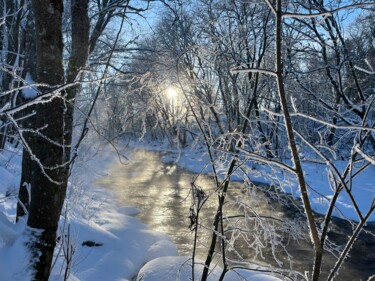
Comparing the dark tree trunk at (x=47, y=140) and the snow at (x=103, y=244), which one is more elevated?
the dark tree trunk at (x=47, y=140)

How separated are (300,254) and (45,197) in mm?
6432

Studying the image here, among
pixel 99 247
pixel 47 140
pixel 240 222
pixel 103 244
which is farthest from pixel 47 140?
pixel 103 244

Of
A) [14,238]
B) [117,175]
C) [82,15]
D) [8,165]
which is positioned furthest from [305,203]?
[117,175]

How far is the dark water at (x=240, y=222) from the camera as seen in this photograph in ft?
9.27

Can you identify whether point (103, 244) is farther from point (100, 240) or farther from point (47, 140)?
point (47, 140)

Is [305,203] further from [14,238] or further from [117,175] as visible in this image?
[117,175]

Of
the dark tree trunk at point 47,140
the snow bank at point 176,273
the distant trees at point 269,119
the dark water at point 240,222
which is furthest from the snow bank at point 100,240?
the distant trees at point 269,119

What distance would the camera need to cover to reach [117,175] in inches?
683

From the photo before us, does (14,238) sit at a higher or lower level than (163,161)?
higher

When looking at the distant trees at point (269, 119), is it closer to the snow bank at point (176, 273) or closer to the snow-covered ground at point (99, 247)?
the snow bank at point (176, 273)

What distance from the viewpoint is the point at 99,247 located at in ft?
22.7

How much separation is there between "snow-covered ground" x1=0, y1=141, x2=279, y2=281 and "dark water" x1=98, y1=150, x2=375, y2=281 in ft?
1.98

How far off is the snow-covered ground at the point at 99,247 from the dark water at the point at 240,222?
60 centimetres

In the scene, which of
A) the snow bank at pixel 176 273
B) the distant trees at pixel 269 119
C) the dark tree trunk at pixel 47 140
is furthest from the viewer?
the snow bank at pixel 176 273
